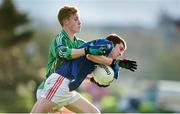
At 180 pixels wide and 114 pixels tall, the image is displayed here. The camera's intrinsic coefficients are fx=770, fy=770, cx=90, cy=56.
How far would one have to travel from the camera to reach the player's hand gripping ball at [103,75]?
8.95 metres

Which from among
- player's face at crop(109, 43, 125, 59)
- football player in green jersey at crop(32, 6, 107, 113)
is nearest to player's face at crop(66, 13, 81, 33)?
football player in green jersey at crop(32, 6, 107, 113)

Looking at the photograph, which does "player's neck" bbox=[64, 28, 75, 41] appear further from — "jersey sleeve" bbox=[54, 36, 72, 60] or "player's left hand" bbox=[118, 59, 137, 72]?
"player's left hand" bbox=[118, 59, 137, 72]

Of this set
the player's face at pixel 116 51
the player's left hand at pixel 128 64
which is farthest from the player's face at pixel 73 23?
the player's left hand at pixel 128 64

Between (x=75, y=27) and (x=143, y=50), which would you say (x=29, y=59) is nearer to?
(x=143, y=50)

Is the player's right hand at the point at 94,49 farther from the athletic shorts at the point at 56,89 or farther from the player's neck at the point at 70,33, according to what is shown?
the athletic shorts at the point at 56,89

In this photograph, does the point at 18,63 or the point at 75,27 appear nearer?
the point at 75,27

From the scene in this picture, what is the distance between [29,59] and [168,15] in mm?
11998

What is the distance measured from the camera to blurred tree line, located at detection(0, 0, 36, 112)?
3244 cm

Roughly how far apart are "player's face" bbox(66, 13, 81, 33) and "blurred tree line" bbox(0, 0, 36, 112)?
2223cm

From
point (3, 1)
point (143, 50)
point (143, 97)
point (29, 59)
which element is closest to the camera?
point (143, 97)

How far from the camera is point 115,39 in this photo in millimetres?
9000

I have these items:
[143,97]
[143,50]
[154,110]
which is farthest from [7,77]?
[143,50]

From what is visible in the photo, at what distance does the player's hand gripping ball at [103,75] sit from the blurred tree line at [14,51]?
72.5 ft

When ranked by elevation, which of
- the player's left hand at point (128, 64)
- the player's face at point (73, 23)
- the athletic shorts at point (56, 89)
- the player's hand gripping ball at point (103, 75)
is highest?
the player's face at point (73, 23)
